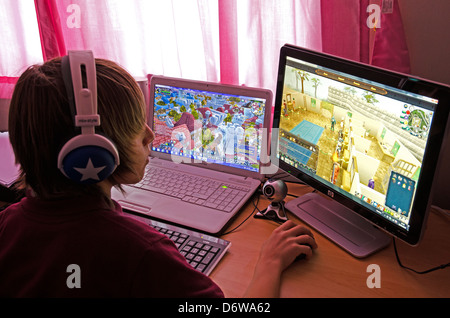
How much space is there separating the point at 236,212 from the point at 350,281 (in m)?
0.37

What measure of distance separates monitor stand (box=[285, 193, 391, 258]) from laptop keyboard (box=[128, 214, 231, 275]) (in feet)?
0.88

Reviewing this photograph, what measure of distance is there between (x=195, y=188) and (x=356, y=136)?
52cm

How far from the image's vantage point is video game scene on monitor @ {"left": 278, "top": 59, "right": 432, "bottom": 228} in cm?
85

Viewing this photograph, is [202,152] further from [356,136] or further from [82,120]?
[82,120]

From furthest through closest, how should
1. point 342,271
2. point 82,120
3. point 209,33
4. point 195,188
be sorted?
point 209,33 < point 195,188 < point 342,271 < point 82,120

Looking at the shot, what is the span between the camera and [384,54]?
1.18 meters

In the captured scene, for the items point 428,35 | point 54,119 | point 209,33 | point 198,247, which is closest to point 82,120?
point 54,119

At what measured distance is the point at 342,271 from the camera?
3.04 ft

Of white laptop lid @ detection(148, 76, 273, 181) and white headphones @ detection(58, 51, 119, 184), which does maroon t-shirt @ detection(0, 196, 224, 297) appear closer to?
white headphones @ detection(58, 51, 119, 184)

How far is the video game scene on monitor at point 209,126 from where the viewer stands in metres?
1.22

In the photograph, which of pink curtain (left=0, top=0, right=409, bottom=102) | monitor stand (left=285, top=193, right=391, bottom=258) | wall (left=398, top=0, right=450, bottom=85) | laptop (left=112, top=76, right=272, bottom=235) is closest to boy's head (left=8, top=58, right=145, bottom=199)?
laptop (left=112, top=76, right=272, bottom=235)

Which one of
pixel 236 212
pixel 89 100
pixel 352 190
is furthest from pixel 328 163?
pixel 89 100

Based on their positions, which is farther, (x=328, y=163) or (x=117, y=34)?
(x=117, y=34)

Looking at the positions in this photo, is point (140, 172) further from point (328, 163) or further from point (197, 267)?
point (328, 163)
